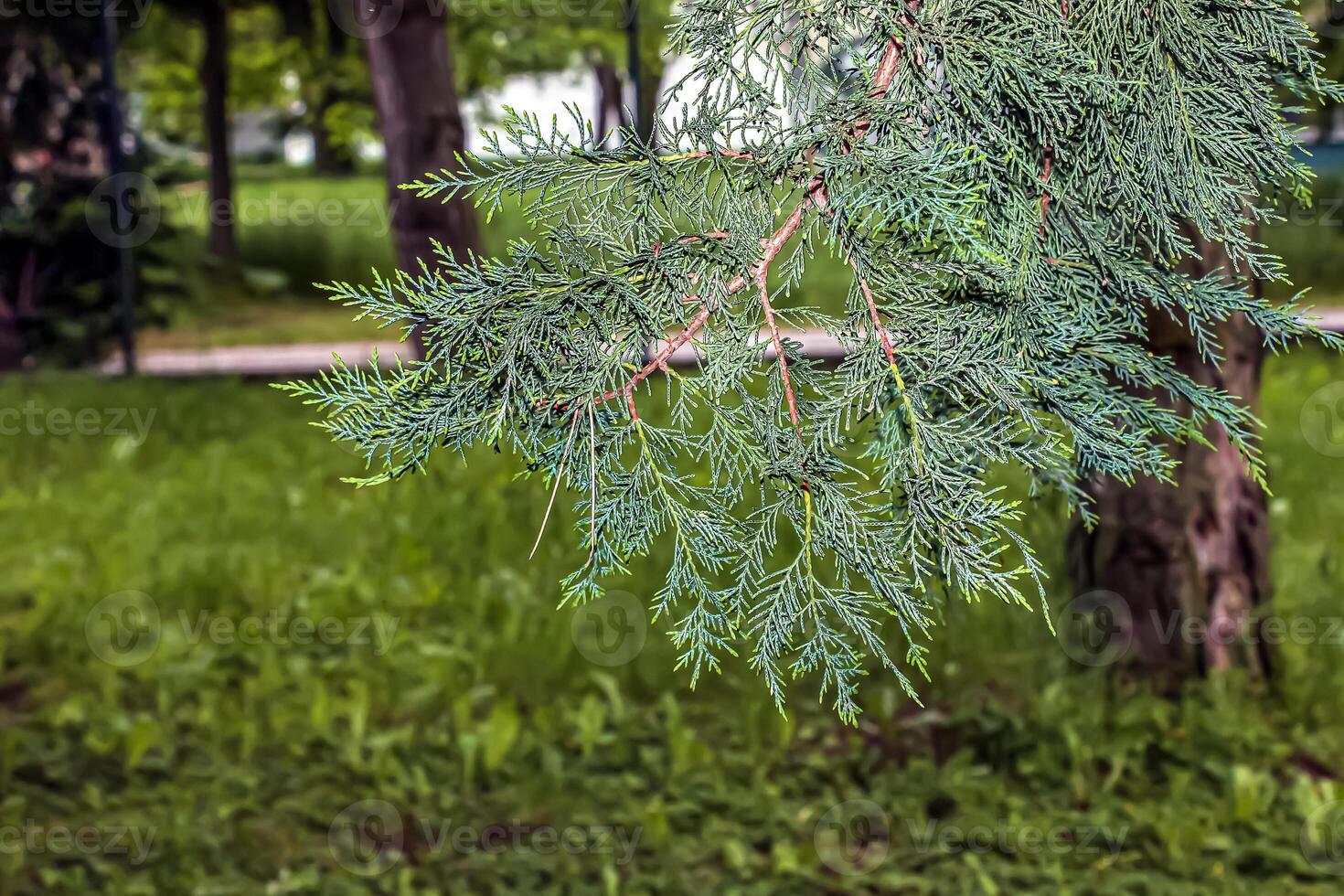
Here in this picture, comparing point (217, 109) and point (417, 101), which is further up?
point (217, 109)
